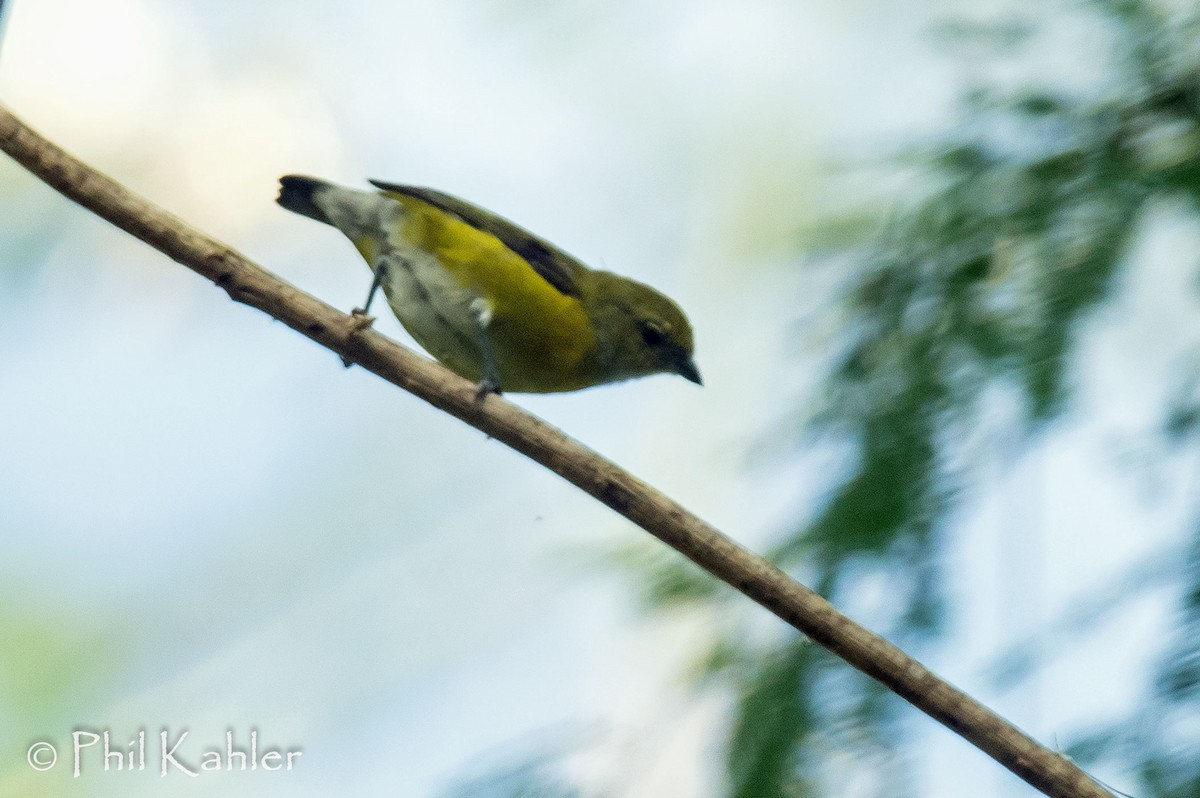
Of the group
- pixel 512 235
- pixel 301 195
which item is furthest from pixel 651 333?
pixel 301 195

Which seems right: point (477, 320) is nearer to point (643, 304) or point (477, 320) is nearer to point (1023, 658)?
point (643, 304)

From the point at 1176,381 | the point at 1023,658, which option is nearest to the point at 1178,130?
the point at 1176,381

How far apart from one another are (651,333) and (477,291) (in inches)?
31.3

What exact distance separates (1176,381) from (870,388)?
63cm

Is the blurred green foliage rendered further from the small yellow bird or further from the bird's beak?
the bird's beak

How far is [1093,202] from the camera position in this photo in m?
2.51

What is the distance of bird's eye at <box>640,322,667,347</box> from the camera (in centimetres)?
451

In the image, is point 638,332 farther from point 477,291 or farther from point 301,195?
point 301,195

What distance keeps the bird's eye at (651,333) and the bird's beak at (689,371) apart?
150 mm

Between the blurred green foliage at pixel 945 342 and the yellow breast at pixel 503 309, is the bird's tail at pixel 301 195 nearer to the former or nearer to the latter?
the yellow breast at pixel 503 309

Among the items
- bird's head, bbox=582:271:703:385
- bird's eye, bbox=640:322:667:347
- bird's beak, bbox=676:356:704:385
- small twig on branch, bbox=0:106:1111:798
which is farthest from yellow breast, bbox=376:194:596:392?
small twig on branch, bbox=0:106:1111:798

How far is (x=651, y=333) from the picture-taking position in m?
4.52

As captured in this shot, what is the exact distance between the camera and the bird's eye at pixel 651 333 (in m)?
4.51

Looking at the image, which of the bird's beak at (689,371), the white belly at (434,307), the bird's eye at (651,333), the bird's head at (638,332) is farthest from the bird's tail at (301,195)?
the bird's beak at (689,371)
